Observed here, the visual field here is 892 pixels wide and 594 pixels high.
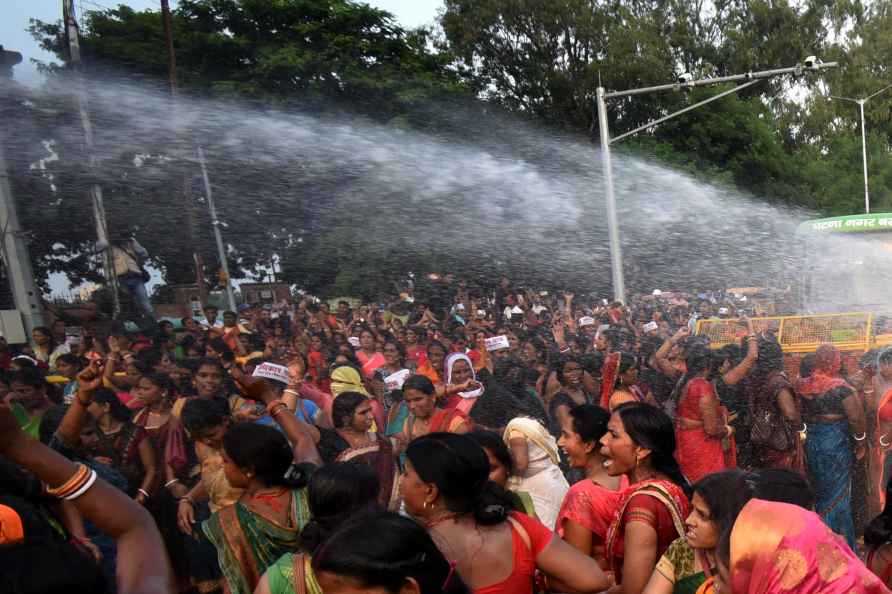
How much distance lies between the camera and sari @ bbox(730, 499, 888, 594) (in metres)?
1.97

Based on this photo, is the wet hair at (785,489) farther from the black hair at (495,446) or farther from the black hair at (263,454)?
the black hair at (263,454)

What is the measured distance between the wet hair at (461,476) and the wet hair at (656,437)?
2.87 ft

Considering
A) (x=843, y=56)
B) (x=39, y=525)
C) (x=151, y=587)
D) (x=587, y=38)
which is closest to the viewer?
(x=151, y=587)

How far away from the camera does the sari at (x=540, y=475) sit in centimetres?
440

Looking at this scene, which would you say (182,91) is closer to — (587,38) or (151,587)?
(587,38)

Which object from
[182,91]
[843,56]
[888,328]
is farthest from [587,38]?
[888,328]

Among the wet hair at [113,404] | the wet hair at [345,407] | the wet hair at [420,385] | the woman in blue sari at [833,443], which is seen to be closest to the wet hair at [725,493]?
the wet hair at [345,407]

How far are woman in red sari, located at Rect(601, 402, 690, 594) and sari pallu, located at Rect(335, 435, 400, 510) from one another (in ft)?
4.35

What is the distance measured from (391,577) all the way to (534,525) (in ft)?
2.80

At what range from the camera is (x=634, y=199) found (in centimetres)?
2339

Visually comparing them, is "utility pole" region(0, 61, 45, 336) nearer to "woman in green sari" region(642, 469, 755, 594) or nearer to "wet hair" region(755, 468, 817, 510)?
"woman in green sari" region(642, 469, 755, 594)

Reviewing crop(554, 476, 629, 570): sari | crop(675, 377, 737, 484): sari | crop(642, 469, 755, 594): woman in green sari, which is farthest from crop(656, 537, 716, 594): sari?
crop(675, 377, 737, 484): sari

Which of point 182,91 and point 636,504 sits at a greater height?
point 182,91

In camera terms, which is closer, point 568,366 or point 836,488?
point 836,488
